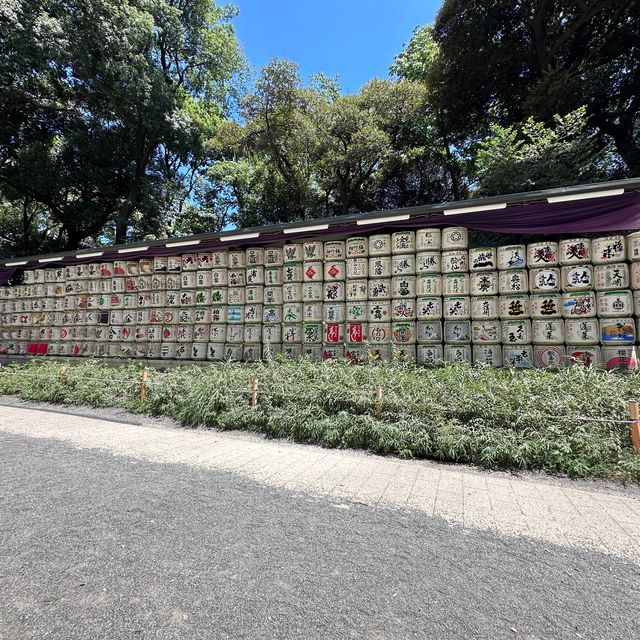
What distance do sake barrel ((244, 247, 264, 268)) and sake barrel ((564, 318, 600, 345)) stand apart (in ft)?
17.9

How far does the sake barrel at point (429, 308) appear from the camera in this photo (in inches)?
257

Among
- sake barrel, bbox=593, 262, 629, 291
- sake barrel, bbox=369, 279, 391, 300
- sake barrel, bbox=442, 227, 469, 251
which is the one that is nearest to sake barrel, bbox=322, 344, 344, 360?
sake barrel, bbox=369, 279, 391, 300

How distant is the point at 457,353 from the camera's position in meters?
6.32

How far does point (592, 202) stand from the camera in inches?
223

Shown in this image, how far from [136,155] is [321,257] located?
1415 centimetres

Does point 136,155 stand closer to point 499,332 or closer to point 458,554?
point 499,332

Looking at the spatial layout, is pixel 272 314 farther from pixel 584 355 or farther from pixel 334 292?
pixel 584 355

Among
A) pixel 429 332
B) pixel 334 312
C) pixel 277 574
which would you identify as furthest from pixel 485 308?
pixel 277 574

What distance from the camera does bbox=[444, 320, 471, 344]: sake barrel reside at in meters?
6.31

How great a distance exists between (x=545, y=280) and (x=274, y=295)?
15.4 ft

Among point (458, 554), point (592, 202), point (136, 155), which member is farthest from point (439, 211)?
point (136, 155)

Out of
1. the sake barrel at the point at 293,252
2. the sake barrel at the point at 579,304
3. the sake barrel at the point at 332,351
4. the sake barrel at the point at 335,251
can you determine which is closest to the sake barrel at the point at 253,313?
the sake barrel at the point at 293,252

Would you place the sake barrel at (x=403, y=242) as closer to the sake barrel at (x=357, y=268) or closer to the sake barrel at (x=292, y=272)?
the sake barrel at (x=357, y=268)

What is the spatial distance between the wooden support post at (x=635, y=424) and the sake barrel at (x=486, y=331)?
7.38 feet
